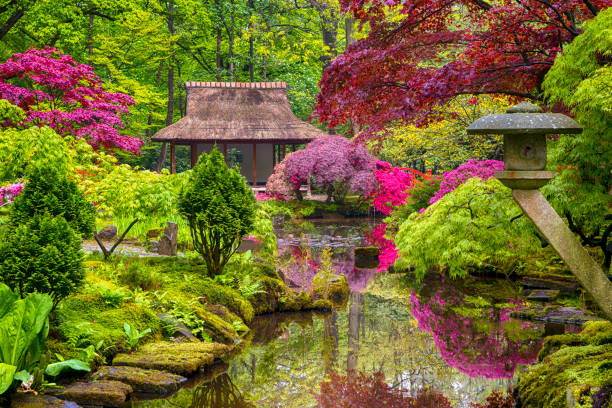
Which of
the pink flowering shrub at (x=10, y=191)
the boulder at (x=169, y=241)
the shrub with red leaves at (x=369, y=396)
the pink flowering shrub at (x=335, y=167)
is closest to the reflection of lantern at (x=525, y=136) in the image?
the shrub with red leaves at (x=369, y=396)

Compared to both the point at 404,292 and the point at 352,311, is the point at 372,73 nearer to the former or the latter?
the point at 352,311

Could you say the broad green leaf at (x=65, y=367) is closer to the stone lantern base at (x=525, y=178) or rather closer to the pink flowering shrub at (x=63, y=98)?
the stone lantern base at (x=525, y=178)

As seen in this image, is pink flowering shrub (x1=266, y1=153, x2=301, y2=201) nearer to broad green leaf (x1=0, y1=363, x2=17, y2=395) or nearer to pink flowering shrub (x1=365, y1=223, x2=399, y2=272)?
pink flowering shrub (x1=365, y1=223, x2=399, y2=272)

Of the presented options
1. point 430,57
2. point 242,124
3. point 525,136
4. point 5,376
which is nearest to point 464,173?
point 430,57

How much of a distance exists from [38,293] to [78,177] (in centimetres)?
501

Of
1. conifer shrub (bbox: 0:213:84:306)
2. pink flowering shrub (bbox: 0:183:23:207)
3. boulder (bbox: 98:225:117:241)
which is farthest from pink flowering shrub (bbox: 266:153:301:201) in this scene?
conifer shrub (bbox: 0:213:84:306)

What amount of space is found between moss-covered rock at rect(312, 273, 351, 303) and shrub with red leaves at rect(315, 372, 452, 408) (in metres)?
3.79

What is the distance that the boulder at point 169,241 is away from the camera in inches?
474

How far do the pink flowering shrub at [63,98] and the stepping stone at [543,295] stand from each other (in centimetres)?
1278

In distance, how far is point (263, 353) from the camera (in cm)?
761

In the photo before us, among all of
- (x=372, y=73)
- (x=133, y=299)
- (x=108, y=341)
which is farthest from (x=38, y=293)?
(x=372, y=73)

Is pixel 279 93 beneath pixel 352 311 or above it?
above

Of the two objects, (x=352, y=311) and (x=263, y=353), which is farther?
(x=352, y=311)

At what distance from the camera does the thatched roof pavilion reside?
28.8 metres
